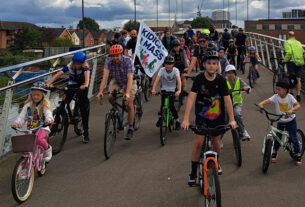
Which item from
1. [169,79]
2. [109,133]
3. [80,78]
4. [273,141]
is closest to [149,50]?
[169,79]

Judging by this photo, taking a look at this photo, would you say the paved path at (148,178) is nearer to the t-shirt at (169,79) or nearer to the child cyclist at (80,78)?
the child cyclist at (80,78)

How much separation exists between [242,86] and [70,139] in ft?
11.9

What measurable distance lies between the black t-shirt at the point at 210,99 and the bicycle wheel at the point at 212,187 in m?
0.69

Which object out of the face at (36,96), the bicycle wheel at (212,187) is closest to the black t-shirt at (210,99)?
the bicycle wheel at (212,187)

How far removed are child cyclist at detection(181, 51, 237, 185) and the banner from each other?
5674 mm

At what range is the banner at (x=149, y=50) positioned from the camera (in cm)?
1052

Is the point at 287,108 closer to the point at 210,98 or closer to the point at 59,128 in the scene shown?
the point at 210,98

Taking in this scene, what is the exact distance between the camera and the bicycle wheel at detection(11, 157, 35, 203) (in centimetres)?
495

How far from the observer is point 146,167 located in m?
6.35

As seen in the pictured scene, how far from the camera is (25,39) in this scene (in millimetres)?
98500

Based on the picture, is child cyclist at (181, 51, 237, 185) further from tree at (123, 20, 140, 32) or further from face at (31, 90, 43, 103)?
tree at (123, 20, 140, 32)

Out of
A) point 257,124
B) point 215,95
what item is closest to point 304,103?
point 257,124

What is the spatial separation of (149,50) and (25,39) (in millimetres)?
94400

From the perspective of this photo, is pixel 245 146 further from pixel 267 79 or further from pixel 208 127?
pixel 267 79
